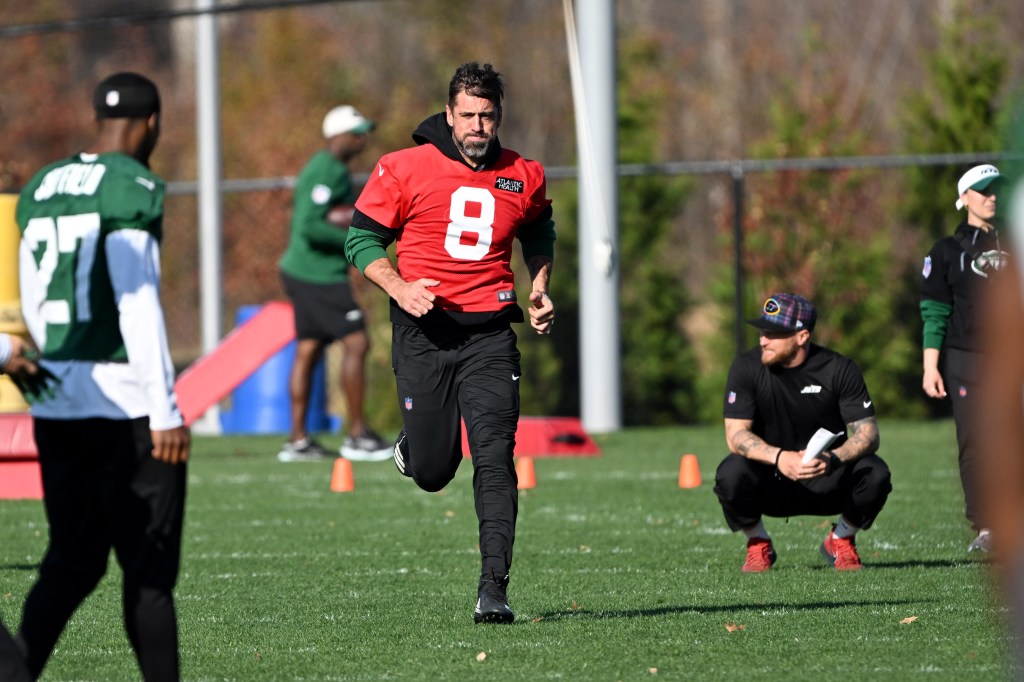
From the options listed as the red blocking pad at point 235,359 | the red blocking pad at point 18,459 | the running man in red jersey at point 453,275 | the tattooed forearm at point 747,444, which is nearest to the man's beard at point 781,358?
the tattooed forearm at point 747,444

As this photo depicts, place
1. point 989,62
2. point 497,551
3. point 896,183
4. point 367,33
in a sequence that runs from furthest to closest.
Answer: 1. point 367,33
2. point 896,183
3. point 989,62
4. point 497,551

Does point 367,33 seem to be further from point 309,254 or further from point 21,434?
point 21,434

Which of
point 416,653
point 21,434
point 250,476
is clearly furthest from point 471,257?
point 250,476

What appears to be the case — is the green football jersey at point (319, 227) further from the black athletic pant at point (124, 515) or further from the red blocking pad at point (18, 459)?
the black athletic pant at point (124, 515)

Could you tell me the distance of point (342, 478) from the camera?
11.7 meters

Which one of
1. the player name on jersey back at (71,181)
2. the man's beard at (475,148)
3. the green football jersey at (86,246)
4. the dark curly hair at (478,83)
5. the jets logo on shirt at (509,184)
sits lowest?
the green football jersey at (86,246)

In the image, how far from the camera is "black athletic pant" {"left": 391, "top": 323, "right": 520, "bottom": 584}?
6836mm

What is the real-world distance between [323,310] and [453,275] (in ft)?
22.0

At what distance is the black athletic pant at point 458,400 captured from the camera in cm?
684

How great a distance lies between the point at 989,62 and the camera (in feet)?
57.3

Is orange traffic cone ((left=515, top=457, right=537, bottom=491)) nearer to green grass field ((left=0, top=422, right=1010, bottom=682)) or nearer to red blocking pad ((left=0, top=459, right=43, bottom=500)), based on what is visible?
green grass field ((left=0, top=422, right=1010, bottom=682))

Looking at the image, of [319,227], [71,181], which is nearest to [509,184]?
[71,181]

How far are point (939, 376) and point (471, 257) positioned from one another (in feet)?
9.28

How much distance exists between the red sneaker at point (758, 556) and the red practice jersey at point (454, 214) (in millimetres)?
1850
